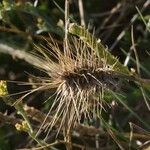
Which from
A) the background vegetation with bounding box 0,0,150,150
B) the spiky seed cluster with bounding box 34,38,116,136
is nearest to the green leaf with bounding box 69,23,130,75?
the spiky seed cluster with bounding box 34,38,116,136

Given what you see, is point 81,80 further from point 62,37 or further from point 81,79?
point 62,37

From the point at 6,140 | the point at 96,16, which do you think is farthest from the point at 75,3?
the point at 6,140

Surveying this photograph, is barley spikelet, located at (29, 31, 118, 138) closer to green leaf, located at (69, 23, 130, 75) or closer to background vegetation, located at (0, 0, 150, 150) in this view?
green leaf, located at (69, 23, 130, 75)

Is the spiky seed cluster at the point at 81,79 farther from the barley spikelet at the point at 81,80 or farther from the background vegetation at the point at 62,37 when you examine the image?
the background vegetation at the point at 62,37

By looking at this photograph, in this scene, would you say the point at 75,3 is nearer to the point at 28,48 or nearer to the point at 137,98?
the point at 28,48

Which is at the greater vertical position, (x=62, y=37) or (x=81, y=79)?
(x=62, y=37)

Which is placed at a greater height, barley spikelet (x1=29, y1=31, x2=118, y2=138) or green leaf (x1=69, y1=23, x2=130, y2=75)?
green leaf (x1=69, y1=23, x2=130, y2=75)

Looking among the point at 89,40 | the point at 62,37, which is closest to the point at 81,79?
the point at 89,40

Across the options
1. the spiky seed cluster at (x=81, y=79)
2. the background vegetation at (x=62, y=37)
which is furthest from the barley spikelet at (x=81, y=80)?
the background vegetation at (x=62, y=37)
